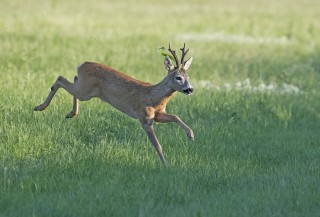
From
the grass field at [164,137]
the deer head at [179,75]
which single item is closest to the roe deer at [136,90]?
the deer head at [179,75]

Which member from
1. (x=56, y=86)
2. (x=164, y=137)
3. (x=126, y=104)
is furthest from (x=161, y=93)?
(x=56, y=86)

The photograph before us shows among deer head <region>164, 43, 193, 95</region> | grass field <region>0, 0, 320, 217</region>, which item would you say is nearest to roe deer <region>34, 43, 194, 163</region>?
deer head <region>164, 43, 193, 95</region>

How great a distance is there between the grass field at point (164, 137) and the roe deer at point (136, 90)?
346 mm

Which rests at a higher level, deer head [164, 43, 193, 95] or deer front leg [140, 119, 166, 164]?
deer head [164, 43, 193, 95]

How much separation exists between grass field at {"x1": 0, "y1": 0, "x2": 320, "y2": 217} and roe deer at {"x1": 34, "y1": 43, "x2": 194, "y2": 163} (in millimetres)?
346

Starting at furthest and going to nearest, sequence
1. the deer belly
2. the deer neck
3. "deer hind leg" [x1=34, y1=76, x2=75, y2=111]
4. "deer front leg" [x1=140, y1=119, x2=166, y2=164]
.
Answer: "deer hind leg" [x1=34, y1=76, x2=75, y2=111] < the deer belly < the deer neck < "deer front leg" [x1=140, y1=119, x2=166, y2=164]

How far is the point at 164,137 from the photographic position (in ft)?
34.6

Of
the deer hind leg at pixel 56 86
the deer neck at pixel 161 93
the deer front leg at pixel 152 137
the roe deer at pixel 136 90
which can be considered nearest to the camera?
the deer front leg at pixel 152 137

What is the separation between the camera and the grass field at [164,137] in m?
7.70

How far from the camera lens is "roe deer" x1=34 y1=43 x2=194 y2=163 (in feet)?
31.0

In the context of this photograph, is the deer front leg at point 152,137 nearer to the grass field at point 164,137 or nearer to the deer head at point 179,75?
the grass field at point 164,137

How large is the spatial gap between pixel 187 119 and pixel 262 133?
3.60ft

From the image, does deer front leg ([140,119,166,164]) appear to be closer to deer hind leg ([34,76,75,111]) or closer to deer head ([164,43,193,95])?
deer head ([164,43,193,95])

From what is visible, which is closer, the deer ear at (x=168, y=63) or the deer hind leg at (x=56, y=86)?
the deer ear at (x=168, y=63)
